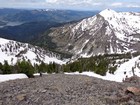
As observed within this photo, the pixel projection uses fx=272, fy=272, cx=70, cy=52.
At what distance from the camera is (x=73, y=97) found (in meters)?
33.8

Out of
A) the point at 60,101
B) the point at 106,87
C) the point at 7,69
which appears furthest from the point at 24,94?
the point at 7,69

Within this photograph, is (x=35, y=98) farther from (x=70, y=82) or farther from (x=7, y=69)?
(x=7, y=69)

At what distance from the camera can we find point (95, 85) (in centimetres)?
4062

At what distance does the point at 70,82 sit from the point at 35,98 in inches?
381

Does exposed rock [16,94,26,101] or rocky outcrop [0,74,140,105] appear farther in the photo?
exposed rock [16,94,26,101]

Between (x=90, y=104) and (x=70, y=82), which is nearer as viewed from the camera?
(x=90, y=104)

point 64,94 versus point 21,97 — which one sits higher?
point 64,94

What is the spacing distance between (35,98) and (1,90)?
7.76 metres

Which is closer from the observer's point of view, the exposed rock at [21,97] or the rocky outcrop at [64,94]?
the rocky outcrop at [64,94]

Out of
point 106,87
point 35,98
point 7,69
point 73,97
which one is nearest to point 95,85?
point 106,87

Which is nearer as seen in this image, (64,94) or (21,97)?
(21,97)

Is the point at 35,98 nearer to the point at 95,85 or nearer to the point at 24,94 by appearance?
the point at 24,94

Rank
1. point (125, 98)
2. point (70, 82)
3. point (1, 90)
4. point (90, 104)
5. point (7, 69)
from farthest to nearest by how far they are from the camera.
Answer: point (7, 69)
point (70, 82)
point (1, 90)
point (125, 98)
point (90, 104)

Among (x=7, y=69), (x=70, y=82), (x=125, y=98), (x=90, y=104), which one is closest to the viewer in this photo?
(x=90, y=104)
